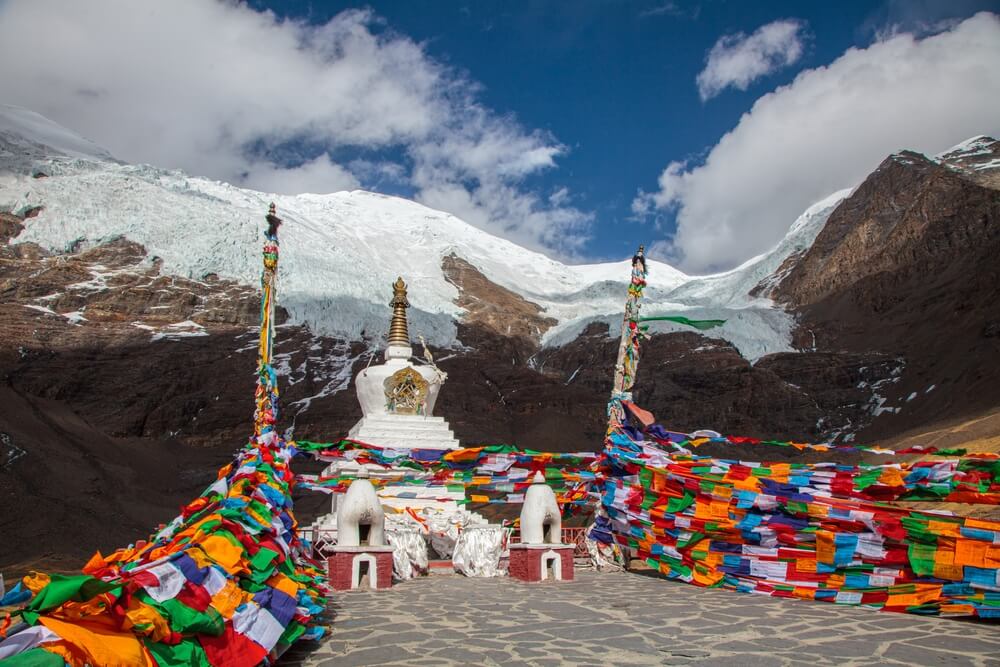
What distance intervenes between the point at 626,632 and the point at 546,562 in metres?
4.27

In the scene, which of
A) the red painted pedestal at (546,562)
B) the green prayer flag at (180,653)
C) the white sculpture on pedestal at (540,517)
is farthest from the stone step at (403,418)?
the green prayer flag at (180,653)

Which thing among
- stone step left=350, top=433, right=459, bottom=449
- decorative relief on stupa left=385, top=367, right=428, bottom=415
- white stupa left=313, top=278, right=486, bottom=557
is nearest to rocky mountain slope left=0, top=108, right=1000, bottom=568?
white stupa left=313, top=278, right=486, bottom=557

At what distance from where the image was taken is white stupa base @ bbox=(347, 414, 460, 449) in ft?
51.7

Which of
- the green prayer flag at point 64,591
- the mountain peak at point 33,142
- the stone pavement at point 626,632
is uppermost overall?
the mountain peak at point 33,142

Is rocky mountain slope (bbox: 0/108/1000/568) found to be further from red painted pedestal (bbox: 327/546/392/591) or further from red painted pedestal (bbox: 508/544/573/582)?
red painted pedestal (bbox: 508/544/573/582)

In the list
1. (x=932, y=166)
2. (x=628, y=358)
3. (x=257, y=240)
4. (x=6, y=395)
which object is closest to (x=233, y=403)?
(x=6, y=395)

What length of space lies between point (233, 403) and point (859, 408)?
1492 inches

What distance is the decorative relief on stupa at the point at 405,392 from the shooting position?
1772 centimetres

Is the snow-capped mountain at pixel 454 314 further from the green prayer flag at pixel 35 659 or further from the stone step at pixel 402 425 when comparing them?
the green prayer flag at pixel 35 659

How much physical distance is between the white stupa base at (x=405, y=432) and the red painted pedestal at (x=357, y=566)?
5788 mm

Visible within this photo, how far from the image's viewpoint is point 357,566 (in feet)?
31.4

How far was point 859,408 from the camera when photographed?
47.4m

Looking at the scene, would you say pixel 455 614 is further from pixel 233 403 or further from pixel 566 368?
pixel 566 368

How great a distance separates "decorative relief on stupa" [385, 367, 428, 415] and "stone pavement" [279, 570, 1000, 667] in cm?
888
